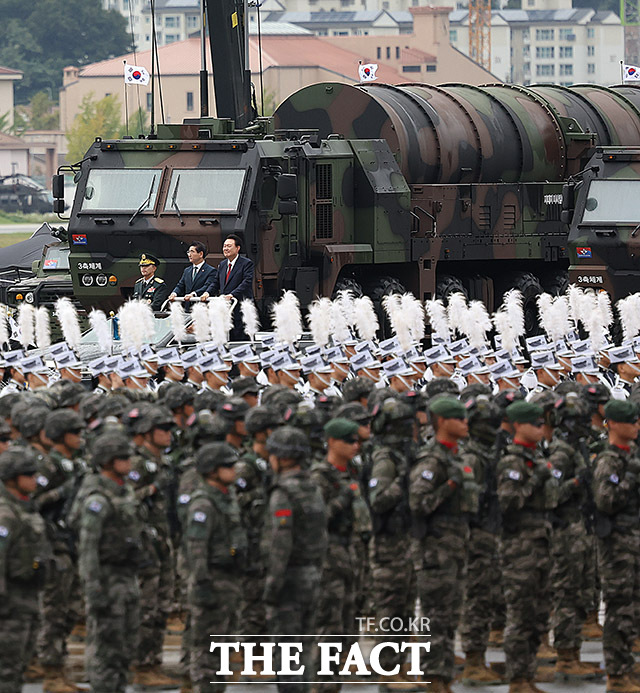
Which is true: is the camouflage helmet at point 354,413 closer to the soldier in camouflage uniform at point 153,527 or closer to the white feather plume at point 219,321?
the soldier in camouflage uniform at point 153,527

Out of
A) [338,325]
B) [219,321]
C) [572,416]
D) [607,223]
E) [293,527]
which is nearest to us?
[293,527]

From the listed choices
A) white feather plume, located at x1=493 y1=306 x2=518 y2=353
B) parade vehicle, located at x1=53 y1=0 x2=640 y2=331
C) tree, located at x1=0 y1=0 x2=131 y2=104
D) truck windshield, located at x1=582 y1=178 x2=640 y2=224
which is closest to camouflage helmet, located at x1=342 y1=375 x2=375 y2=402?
white feather plume, located at x1=493 y1=306 x2=518 y2=353

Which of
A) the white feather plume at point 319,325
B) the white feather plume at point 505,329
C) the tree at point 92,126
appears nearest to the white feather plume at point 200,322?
the white feather plume at point 319,325

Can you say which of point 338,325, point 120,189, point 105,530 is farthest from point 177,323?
point 105,530

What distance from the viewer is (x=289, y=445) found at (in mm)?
9086

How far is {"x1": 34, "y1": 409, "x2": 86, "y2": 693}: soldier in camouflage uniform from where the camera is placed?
9945mm

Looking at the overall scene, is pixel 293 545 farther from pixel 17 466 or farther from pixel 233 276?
pixel 233 276

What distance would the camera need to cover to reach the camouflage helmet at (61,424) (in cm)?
1016

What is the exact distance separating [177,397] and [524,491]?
2462mm

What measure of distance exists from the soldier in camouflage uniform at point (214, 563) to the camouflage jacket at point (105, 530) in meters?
0.28

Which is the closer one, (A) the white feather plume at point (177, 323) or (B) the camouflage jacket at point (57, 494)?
(B) the camouflage jacket at point (57, 494)

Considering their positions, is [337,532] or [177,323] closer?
[337,532]

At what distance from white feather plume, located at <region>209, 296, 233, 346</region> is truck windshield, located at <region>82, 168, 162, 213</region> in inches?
211

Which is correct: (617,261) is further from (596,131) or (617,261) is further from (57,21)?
(57,21)
